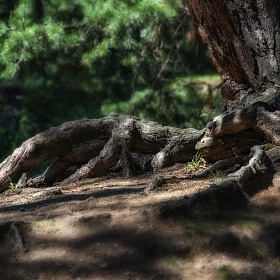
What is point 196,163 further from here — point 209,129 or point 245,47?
point 245,47

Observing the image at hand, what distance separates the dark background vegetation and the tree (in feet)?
10.2

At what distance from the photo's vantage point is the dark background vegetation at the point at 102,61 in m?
8.92

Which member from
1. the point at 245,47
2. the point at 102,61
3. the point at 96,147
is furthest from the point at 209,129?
the point at 102,61

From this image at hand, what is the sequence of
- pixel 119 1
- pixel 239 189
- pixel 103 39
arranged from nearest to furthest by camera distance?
pixel 239 189 < pixel 119 1 < pixel 103 39

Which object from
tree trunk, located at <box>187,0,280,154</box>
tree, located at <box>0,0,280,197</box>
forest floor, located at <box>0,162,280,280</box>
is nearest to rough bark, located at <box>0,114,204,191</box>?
tree, located at <box>0,0,280,197</box>

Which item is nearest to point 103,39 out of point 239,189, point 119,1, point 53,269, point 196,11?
point 119,1

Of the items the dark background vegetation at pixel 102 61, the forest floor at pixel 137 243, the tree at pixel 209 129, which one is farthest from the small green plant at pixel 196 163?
the dark background vegetation at pixel 102 61

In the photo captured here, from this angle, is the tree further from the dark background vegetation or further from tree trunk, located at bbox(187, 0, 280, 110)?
the dark background vegetation

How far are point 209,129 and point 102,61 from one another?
6.07 meters

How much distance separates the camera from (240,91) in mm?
5750

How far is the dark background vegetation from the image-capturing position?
892cm

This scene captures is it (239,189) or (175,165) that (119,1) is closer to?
(175,165)

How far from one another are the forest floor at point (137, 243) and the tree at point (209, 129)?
1571 mm

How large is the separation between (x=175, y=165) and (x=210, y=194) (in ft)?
6.69
